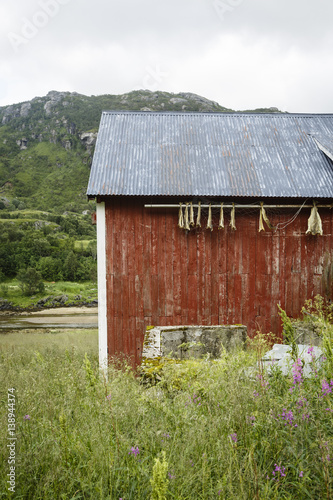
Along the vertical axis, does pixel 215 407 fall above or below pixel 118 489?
above

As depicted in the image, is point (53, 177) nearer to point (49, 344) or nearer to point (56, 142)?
point (56, 142)

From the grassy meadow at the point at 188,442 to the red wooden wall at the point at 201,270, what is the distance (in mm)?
4295

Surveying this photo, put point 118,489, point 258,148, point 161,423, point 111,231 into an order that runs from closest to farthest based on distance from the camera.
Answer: point 118,489
point 161,423
point 111,231
point 258,148

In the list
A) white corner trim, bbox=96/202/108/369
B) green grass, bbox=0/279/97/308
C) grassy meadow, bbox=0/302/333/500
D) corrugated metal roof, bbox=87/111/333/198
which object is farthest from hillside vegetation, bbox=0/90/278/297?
grassy meadow, bbox=0/302/333/500

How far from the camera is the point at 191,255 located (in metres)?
7.69

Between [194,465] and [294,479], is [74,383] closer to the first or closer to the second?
[194,465]

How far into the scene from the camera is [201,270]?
7.70 m

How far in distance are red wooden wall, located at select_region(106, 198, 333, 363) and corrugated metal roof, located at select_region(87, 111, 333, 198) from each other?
0.56m

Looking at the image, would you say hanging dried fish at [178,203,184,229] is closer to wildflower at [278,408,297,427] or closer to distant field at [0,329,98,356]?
distant field at [0,329,98,356]

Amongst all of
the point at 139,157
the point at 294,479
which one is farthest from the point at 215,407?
the point at 139,157

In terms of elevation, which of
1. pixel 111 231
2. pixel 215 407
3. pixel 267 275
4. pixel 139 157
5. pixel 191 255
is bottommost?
pixel 215 407

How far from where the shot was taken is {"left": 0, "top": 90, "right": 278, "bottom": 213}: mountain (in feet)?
257

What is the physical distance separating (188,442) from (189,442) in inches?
0.5

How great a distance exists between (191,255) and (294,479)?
18.6ft
